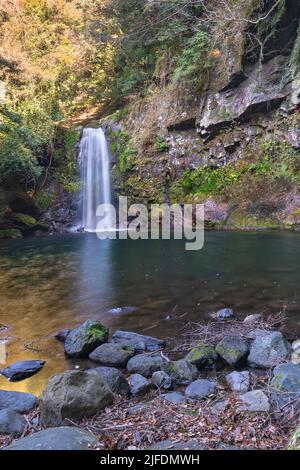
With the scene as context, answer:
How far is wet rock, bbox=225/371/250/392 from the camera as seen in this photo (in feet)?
11.5

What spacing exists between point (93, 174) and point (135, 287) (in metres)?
13.3

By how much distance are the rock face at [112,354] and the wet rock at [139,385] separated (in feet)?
1.92

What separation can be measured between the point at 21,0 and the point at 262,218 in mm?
21657

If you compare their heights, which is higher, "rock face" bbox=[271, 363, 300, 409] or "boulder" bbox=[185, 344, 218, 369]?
"rock face" bbox=[271, 363, 300, 409]

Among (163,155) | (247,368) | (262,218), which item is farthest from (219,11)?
(247,368)

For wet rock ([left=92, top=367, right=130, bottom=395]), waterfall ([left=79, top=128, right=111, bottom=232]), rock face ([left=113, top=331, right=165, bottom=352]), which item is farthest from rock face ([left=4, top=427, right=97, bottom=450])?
waterfall ([left=79, top=128, right=111, bottom=232])

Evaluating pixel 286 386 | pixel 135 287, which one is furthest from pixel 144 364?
pixel 135 287

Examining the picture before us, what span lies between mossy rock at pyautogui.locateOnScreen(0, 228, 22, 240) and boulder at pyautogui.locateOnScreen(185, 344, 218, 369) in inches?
535

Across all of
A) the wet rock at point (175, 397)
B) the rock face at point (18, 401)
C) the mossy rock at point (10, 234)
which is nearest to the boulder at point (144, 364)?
the wet rock at point (175, 397)

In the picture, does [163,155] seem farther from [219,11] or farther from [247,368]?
[247,368]

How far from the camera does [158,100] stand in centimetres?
1969

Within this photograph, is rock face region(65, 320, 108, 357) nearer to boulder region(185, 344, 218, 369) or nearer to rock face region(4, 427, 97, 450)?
boulder region(185, 344, 218, 369)

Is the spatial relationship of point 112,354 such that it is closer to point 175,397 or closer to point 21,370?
point 21,370

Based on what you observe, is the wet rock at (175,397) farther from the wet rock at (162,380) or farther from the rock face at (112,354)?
the rock face at (112,354)
